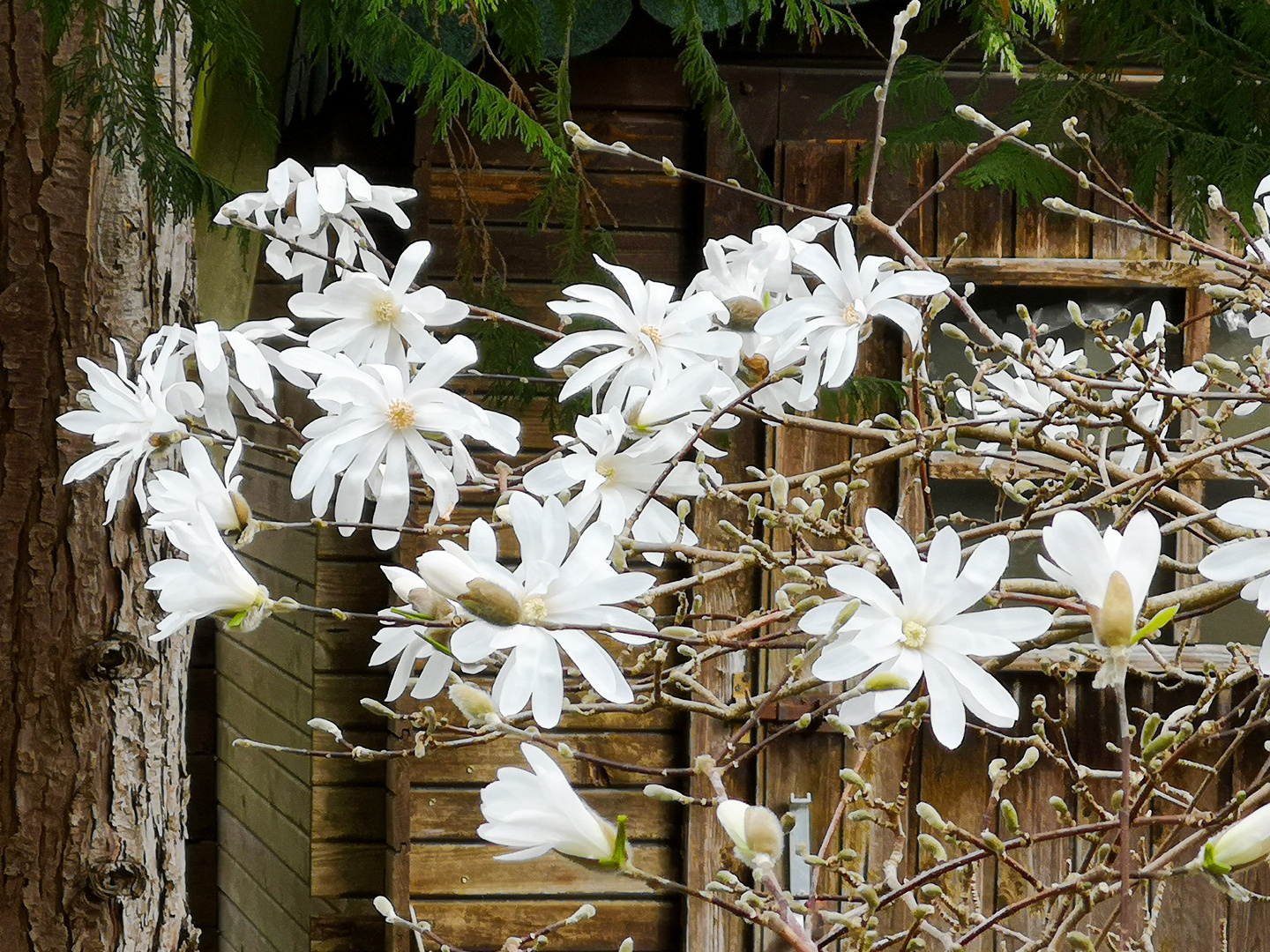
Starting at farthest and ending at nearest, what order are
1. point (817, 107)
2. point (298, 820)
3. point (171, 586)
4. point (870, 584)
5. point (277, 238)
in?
1. point (298, 820)
2. point (817, 107)
3. point (277, 238)
4. point (171, 586)
5. point (870, 584)

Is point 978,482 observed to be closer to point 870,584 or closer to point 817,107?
point 817,107

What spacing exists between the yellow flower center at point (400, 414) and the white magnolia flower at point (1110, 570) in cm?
44

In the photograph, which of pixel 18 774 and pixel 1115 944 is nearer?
pixel 1115 944

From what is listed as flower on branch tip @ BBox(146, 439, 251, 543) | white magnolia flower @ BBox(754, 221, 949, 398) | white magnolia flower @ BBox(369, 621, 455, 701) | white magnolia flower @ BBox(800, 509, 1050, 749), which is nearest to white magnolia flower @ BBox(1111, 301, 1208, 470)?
white magnolia flower @ BBox(754, 221, 949, 398)

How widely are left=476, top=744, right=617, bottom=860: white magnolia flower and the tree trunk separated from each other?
1.19 metres

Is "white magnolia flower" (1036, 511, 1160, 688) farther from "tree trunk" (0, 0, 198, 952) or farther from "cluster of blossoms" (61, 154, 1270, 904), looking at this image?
"tree trunk" (0, 0, 198, 952)

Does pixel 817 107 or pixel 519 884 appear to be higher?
pixel 817 107

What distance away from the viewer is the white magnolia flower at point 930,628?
55 centimetres

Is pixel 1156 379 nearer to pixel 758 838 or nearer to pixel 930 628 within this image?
pixel 930 628

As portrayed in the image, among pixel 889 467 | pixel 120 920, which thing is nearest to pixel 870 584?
pixel 120 920

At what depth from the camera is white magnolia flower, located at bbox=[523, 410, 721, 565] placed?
75 centimetres

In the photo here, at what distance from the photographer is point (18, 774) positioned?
4.99 feet

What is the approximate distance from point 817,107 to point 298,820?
1.88m

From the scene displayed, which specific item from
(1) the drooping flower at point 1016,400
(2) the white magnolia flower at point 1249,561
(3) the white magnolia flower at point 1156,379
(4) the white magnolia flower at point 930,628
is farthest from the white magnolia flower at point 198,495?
(3) the white magnolia flower at point 1156,379
